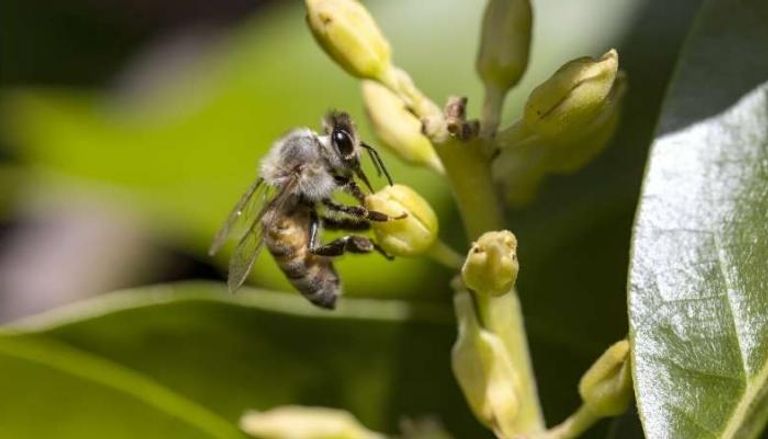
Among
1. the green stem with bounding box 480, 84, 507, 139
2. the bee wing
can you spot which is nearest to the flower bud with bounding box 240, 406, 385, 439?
the bee wing

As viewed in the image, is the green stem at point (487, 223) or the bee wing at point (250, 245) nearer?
the green stem at point (487, 223)

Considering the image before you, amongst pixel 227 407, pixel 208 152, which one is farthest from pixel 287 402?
pixel 208 152

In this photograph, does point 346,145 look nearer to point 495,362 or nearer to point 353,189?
point 353,189

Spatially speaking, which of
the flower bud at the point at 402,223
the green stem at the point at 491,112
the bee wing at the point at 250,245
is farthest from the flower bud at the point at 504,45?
the bee wing at the point at 250,245

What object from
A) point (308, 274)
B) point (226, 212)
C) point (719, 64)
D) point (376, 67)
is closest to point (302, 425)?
point (308, 274)

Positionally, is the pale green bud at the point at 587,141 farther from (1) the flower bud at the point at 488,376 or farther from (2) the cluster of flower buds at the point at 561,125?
(1) the flower bud at the point at 488,376

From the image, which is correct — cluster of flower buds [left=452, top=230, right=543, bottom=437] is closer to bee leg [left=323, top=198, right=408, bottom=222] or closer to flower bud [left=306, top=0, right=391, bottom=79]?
bee leg [left=323, top=198, right=408, bottom=222]
